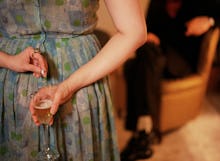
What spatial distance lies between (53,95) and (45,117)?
67 millimetres

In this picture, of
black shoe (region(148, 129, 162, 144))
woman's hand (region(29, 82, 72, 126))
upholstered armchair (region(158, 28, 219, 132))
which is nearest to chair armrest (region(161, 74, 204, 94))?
upholstered armchair (region(158, 28, 219, 132))

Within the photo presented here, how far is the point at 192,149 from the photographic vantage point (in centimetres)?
195

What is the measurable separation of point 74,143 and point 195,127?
5.12ft

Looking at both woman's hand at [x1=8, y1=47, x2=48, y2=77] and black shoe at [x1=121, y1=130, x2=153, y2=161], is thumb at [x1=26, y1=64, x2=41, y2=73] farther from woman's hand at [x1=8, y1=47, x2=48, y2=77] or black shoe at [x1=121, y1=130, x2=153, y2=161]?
black shoe at [x1=121, y1=130, x2=153, y2=161]

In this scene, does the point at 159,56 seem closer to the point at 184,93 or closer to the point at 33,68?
the point at 184,93

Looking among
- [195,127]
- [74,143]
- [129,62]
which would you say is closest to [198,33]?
[129,62]

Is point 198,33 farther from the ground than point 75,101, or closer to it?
closer to it

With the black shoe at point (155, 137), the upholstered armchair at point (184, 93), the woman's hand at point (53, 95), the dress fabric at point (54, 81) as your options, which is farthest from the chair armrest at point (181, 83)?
the woman's hand at point (53, 95)

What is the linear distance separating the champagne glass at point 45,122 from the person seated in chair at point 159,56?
42.1 inches

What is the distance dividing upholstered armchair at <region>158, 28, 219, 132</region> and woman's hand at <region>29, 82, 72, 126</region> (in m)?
1.26

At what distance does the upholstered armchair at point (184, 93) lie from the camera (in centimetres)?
195

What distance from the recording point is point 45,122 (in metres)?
0.77

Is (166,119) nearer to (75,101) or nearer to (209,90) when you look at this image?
(209,90)

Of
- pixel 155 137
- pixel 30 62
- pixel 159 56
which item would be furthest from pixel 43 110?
pixel 155 137
